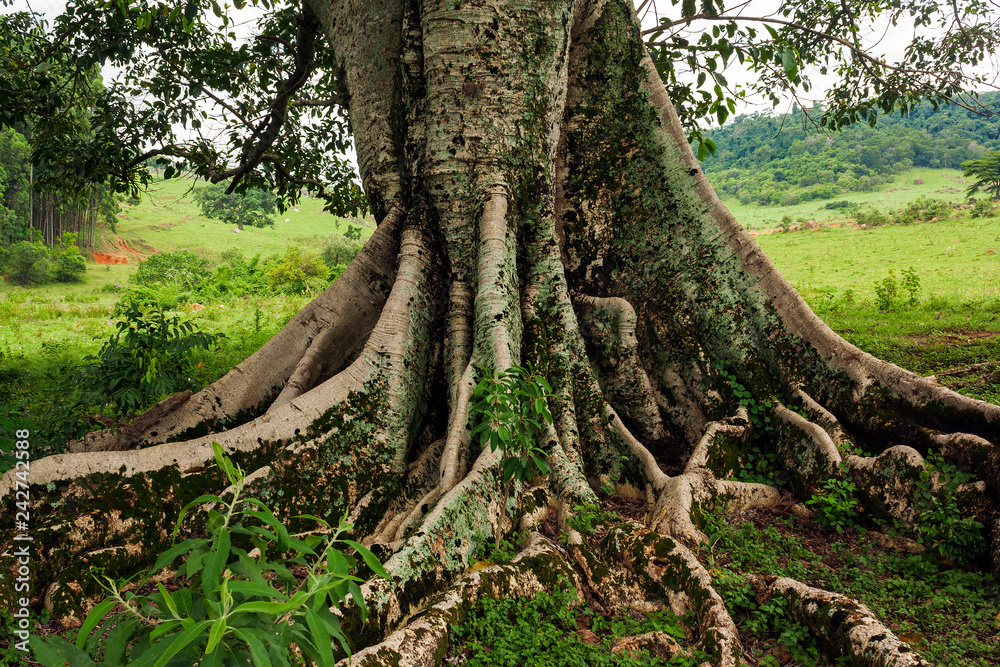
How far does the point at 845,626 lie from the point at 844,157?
229ft

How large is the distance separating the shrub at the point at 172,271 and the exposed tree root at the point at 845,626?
25.3 metres

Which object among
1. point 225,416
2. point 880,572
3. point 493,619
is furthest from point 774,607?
point 225,416

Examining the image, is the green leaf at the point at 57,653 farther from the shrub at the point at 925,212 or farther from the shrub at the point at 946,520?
the shrub at the point at 925,212

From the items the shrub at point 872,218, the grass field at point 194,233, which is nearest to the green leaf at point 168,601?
the grass field at point 194,233

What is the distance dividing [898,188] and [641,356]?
2478 inches

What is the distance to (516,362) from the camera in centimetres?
415

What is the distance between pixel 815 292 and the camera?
17.1 meters

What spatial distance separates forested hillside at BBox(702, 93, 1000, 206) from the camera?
5666 centimetres

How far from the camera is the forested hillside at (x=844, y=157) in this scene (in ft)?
186

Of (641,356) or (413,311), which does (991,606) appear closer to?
(641,356)

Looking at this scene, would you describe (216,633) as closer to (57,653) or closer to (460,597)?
(57,653)

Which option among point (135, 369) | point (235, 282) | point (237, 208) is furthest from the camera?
point (237, 208)

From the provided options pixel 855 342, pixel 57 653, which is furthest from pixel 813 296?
pixel 57 653

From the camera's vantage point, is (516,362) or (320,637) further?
(516,362)
